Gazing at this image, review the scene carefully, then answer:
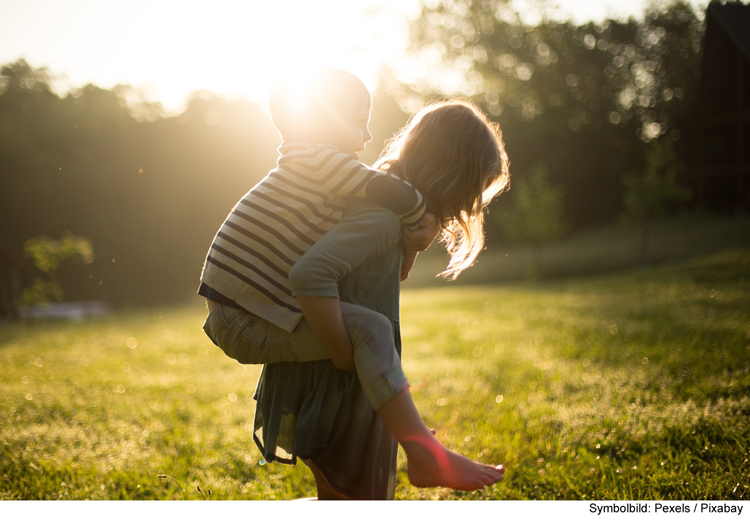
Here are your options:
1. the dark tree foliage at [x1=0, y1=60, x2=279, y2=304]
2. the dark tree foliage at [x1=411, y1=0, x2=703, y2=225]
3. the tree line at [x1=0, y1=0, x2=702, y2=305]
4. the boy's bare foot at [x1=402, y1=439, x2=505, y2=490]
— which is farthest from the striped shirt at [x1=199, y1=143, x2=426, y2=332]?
the dark tree foliage at [x1=411, y1=0, x2=703, y2=225]

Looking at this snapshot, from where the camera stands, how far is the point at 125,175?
12.3 meters

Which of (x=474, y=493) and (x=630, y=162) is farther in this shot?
(x=630, y=162)

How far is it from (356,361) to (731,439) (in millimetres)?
2026

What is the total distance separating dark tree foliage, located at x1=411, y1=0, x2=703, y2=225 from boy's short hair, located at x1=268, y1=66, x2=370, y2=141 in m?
16.8

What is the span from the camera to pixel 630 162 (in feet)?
72.1

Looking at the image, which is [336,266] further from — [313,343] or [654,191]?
[654,191]

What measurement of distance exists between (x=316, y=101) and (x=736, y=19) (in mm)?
6081

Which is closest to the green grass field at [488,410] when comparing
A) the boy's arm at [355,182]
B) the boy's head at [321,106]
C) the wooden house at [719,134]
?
the boy's arm at [355,182]

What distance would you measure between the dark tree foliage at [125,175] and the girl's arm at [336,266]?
6.85 metres

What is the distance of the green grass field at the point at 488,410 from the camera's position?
2.28 m

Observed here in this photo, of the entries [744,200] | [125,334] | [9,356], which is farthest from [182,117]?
[744,200]

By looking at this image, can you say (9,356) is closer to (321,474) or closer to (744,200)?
(321,474)

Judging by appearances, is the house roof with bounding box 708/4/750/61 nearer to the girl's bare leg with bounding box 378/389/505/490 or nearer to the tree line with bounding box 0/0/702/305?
the tree line with bounding box 0/0/702/305

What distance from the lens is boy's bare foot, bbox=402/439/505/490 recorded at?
4.44 ft
